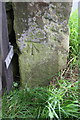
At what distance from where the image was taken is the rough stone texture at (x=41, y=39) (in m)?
1.78

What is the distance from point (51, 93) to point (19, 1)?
94 centimetres

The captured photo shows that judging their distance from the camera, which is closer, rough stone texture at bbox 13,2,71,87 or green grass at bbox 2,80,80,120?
green grass at bbox 2,80,80,120

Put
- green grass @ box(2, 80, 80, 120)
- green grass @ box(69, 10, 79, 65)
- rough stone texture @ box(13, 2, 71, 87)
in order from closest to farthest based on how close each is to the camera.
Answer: green grass @ box(2, 80, 80, 120) → rough stone texture @ box(13, 2, 71, 87) → green grass @ box(69, 10, 79, 65)

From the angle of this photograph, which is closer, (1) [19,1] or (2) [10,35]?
(1) [19,1]

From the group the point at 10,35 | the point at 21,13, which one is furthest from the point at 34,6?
the point at 10,35

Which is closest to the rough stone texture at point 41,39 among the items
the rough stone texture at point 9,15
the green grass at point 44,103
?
the rough stone texture at point 9,15

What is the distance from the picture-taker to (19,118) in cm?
170

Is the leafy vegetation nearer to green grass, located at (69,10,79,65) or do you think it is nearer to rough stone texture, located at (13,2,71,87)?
rough stone texture, located at (13,2,71,87)

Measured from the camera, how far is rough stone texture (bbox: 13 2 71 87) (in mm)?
1777

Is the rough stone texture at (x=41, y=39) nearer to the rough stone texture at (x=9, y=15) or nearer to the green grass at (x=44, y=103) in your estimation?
the rough stone texture at (x=9, y=15)

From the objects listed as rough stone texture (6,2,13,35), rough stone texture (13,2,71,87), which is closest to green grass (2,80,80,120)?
rough stone texture (13,2,71,87)

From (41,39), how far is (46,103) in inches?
25.5

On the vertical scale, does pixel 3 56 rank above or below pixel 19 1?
below

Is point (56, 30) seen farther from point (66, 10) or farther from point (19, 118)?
point (19, 118)
